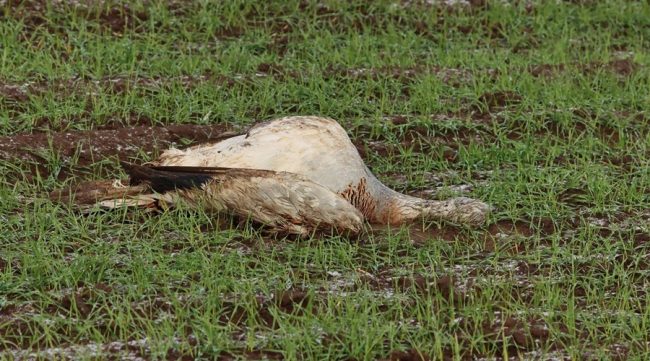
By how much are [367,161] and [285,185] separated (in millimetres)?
1247

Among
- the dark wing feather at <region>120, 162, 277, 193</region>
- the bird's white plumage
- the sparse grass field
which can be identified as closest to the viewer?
the sparse grass field

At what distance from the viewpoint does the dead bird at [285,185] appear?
19.7 ft

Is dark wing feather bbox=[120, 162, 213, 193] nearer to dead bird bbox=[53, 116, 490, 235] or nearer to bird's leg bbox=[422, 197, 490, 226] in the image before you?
dead bird bbox=[53, 116, 490, 235]

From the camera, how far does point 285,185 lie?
236 inches

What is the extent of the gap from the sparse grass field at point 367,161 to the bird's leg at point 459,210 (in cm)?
6

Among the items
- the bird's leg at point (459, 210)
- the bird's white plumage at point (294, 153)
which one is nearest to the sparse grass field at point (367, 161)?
the bird's leg at point (459, 210)

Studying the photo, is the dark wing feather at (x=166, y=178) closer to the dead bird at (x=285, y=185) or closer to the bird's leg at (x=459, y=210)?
the dead bird at (x=285, y=185)

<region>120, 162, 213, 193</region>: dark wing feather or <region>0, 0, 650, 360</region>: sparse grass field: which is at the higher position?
<region>120, 162, 213, 193</region>: dark wing feather

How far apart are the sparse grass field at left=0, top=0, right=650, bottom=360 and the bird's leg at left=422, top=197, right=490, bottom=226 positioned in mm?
62

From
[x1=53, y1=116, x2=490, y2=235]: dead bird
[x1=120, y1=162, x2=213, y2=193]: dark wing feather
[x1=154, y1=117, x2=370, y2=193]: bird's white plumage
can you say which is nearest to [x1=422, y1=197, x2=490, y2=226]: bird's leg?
[x1=53, y1=116, x2=490, y2=235]: dead bird

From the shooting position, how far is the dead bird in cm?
600

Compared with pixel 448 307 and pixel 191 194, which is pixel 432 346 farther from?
pixel 191 194

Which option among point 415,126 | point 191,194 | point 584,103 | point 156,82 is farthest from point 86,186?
point 584,103

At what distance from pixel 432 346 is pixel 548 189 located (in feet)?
6.42
